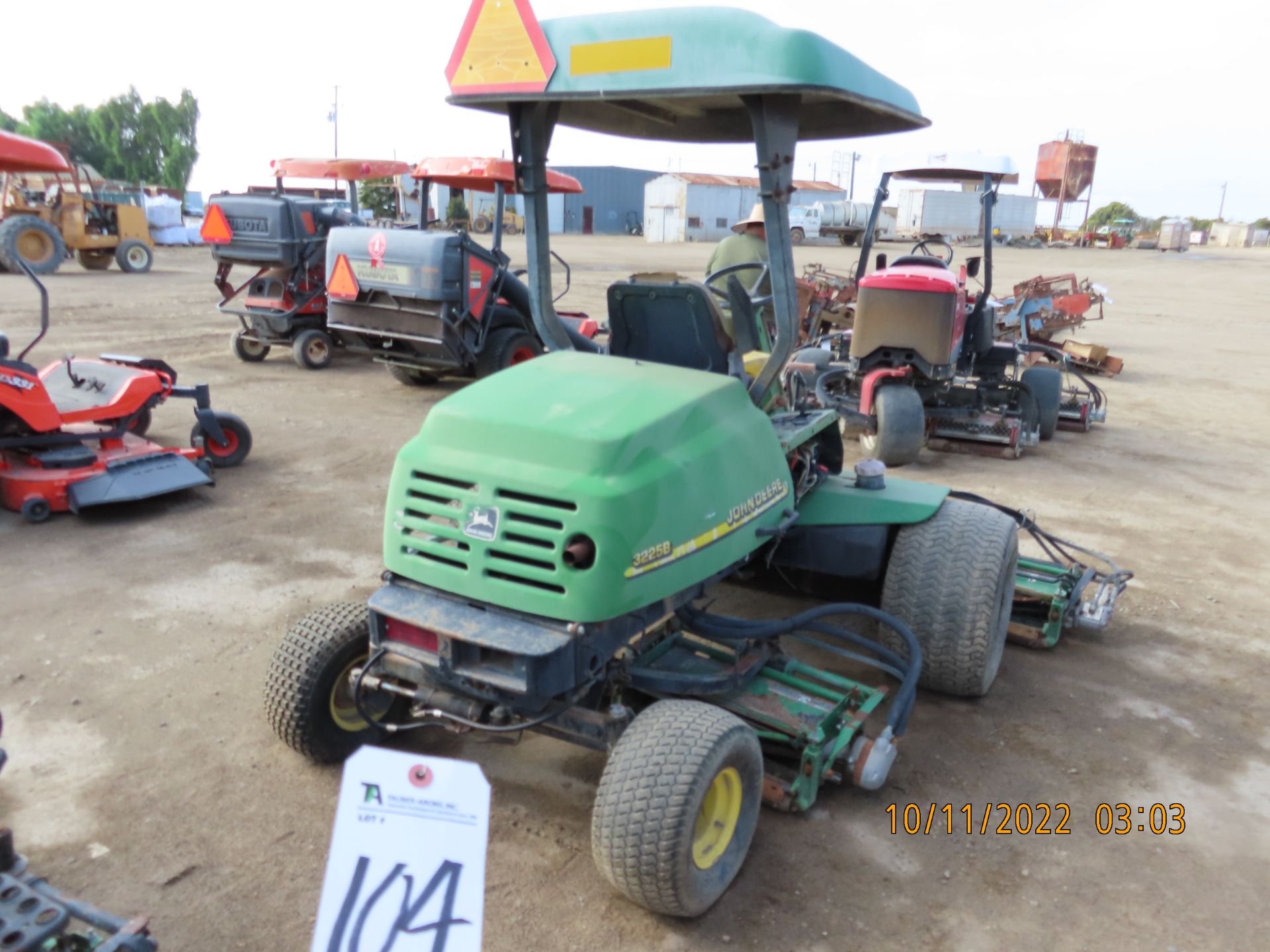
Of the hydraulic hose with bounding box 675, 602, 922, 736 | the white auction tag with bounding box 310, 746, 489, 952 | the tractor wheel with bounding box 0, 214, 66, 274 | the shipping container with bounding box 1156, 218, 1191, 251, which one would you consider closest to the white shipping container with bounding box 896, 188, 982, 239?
the shipping container with bounding box 1156, 218, 1191, 251

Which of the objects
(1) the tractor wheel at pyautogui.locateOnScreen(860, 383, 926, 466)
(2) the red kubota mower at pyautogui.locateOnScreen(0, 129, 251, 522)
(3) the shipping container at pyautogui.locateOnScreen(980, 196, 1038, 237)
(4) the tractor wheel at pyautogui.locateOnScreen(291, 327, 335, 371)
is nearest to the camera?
(2) the red kubota mower at pyautogui.locateOnScreen(0, 129, 251, 522)

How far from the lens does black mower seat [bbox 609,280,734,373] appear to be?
10.7 feet

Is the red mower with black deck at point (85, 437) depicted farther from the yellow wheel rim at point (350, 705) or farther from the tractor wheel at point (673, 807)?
the tractor wheel at point (673, 807)

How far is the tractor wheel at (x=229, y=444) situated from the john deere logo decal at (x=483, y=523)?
4322 mm

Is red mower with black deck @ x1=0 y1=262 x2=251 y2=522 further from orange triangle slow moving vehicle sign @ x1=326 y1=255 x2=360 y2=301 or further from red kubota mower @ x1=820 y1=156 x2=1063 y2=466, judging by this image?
red kubota mower @ x1=820 y1=156 x2=1063 y2=466

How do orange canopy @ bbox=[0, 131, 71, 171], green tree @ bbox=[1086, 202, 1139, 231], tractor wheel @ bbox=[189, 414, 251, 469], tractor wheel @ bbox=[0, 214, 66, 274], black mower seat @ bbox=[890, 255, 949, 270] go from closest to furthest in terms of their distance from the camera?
orange canopy @ bbox=[0, 131, 71, 171]
tractor wheel @ bbox=[189, 414, 251, 469]
black mower seat @ bbox=[890, 255, 949, 270]
tractor wheel @ bbox=[0, 214, 66, 274]
green tree @ bbox=[1086, 202, 1139, 231]

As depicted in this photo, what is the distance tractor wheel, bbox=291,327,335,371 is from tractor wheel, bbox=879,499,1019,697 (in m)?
7.72

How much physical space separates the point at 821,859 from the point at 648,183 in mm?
47465

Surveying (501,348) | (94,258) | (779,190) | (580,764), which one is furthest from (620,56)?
(94,258)

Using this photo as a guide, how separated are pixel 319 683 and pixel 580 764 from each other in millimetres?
893

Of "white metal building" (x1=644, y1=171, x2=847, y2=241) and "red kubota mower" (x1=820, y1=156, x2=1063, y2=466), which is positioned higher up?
"white metal building" (x1=644, y1=171, x2=847, y2=241)

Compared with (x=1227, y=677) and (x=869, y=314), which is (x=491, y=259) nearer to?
(x=869, y=314)

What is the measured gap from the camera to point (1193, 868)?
9.41 ft

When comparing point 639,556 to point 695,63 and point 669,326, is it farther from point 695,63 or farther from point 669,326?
point 695,63
